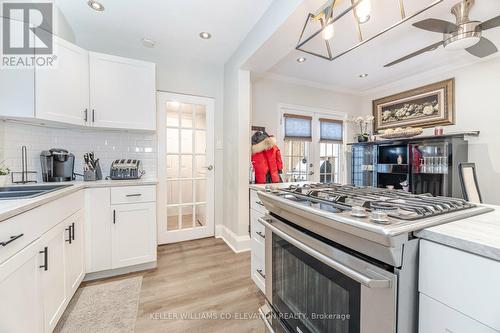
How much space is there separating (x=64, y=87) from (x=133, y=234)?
150cm

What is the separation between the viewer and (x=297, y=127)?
12.5 feet

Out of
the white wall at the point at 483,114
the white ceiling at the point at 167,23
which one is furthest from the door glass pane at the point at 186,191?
the white wall at the point at 483,114

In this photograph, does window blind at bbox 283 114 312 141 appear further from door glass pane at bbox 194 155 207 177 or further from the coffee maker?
the coffee maker

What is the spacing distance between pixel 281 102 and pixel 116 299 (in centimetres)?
330

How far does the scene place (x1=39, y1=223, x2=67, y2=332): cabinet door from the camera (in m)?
1.22

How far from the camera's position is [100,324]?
1.45 metres

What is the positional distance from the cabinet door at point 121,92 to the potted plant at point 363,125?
11.7 feet

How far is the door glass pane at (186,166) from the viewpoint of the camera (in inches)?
118

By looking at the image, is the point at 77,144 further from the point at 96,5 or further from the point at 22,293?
the point at 22,293

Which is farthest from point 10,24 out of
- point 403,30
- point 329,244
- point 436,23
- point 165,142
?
point 403,30

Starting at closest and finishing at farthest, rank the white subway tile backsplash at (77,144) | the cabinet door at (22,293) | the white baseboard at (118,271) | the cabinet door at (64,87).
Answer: the cabinet door at (22,293), the cabinet door at (64,87), the white subway tile backsplash at (77,144), the white baseboard at (118,271)

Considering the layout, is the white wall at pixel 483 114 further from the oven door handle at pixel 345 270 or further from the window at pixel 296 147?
the oven door handle at pixel 345 270

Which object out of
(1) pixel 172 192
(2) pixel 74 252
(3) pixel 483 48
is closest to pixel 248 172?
(1) pixel 172 192

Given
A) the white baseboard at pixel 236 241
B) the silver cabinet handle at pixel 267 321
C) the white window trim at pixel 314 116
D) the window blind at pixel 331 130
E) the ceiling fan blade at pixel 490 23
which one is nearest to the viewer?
the silver cabinet handle at pixel 267 321
